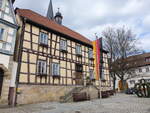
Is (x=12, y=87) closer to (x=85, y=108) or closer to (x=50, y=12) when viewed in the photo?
(x=85, y=108)

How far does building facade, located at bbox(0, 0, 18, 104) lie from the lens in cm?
1037

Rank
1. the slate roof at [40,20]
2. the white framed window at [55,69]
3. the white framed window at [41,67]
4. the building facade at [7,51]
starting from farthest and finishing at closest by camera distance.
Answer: the white framed window at [55,69], the slate roof at [40,20], the white framed window at [41,67], the building facade at [7,51]

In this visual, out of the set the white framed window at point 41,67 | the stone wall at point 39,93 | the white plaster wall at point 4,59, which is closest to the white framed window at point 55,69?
the white framed window at point 41,67

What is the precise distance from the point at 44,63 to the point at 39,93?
299cm

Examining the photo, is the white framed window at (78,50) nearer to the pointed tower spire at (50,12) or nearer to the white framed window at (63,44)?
the white framed window at (63,44)

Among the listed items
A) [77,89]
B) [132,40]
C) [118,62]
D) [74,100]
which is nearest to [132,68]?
[118,62]

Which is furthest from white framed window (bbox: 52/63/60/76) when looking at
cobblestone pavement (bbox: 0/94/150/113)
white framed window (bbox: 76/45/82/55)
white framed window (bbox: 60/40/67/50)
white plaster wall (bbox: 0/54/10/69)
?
white plaster wall (bbox: 0/54/10/69)

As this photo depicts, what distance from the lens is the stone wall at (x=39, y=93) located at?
11.0 metres

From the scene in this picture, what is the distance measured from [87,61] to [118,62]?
11073 millimetres

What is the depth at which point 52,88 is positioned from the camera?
1332 cm

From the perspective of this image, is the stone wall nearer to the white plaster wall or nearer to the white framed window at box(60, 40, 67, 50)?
the white plaster wall

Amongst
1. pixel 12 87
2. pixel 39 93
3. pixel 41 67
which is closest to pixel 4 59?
pixel 12 87

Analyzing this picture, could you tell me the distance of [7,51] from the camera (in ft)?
35.5

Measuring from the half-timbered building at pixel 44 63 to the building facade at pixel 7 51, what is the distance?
0.56 m
